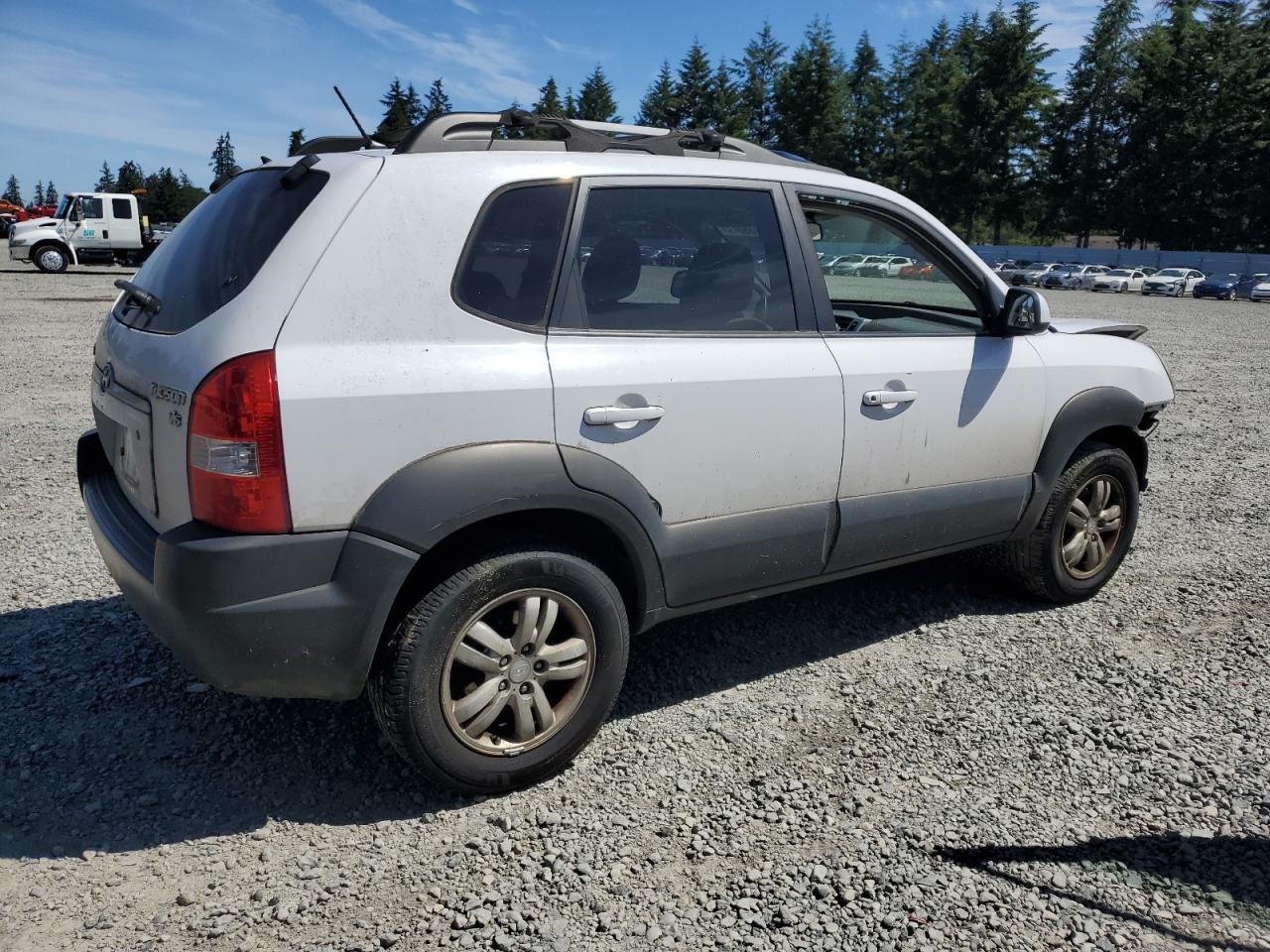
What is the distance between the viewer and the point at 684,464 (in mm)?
3131

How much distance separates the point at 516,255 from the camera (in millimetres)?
2912

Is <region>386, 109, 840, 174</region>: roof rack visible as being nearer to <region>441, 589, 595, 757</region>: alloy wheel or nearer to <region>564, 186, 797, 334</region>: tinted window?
<region>564, 186, 797, 334</region>: tinted window

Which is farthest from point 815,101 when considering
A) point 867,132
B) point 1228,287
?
point 1228,287

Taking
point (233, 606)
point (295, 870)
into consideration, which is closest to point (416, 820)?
point (295, 870)

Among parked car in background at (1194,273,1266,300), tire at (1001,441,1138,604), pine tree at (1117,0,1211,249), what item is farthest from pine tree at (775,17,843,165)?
tire at (1001,441,1138,604)

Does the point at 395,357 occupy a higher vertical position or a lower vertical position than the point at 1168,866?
higher

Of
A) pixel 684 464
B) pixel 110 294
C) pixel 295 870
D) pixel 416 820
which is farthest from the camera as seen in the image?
pixel 110 294

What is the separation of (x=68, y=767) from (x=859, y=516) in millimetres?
2766

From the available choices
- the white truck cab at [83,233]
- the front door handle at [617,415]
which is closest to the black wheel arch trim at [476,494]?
the front door handle at [617,415]

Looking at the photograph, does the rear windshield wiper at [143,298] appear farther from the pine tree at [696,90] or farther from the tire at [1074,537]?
the pine tree at [696,90]

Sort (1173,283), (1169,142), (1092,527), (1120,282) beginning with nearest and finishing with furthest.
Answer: (1092,527)
(1173,283)
(1120,282)
(1169,142)

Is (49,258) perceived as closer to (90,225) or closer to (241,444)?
(90,225)

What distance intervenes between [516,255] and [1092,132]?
7824 centimetres

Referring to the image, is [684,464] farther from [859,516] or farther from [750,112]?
[750,112]
